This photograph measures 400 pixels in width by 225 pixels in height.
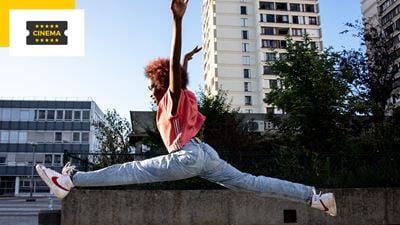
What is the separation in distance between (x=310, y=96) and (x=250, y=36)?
218ft

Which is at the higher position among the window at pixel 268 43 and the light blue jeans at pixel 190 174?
the window at pixel 268 43

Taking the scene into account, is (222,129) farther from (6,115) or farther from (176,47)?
(6,115)

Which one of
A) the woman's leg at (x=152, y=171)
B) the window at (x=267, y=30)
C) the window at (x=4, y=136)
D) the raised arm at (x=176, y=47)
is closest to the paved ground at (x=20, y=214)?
the woman's leg at (x=152, y=171)

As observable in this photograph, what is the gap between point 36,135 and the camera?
228 feet

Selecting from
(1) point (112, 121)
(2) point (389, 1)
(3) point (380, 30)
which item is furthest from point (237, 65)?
(1) point (112, 121)

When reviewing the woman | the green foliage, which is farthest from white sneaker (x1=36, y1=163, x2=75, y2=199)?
the green foliage

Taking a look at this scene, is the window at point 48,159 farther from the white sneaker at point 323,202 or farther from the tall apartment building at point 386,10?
the white sneaker at point 323,202

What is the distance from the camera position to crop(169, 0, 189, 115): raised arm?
3857 mm

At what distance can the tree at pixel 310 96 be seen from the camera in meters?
22.0

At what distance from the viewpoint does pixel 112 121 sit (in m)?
16.3

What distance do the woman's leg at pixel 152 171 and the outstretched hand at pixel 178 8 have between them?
1.15 metres

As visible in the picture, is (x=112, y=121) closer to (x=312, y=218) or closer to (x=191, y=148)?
(x=312, y=218)

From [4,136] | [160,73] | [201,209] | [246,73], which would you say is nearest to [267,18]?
[246,73]

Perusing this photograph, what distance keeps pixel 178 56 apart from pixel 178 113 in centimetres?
53
